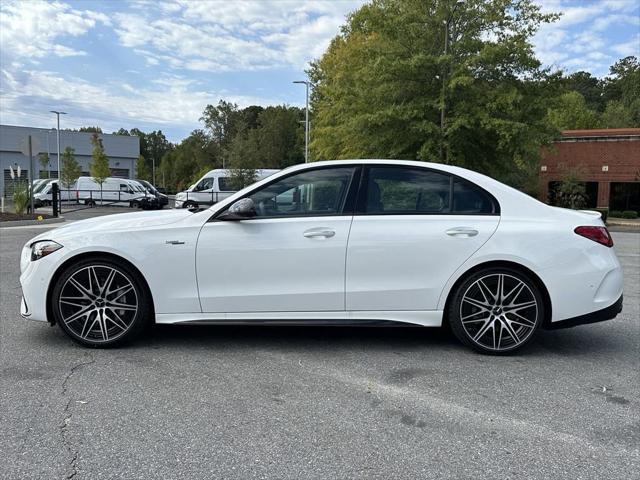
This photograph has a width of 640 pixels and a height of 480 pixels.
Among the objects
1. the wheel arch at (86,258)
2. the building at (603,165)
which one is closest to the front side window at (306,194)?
the wheel arch at (86,258)

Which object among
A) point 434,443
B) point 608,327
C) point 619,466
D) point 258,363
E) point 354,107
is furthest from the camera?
point 354,107

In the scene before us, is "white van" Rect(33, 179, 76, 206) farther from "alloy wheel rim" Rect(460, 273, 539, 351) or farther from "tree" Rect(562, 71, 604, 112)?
"tree" Rect(562, 71, 604, 112)

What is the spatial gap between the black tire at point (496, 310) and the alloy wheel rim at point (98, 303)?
2654 millimetres

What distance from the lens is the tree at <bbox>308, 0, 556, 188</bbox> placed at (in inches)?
773

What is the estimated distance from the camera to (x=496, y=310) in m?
4.26

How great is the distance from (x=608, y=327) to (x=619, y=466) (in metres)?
3.01

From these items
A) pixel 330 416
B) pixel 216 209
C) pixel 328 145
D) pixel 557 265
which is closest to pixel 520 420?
pixel 330 416

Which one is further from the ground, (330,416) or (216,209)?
(216,209)

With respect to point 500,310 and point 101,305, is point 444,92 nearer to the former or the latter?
point 500,310

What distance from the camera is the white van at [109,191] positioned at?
33.2 m

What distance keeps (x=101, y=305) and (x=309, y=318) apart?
5.55 ft

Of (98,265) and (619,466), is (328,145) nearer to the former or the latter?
(98,265)

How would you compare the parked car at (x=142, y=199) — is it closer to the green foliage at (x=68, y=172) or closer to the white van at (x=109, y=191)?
the white van at (x=109, y=191)

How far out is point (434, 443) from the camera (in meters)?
2.88
